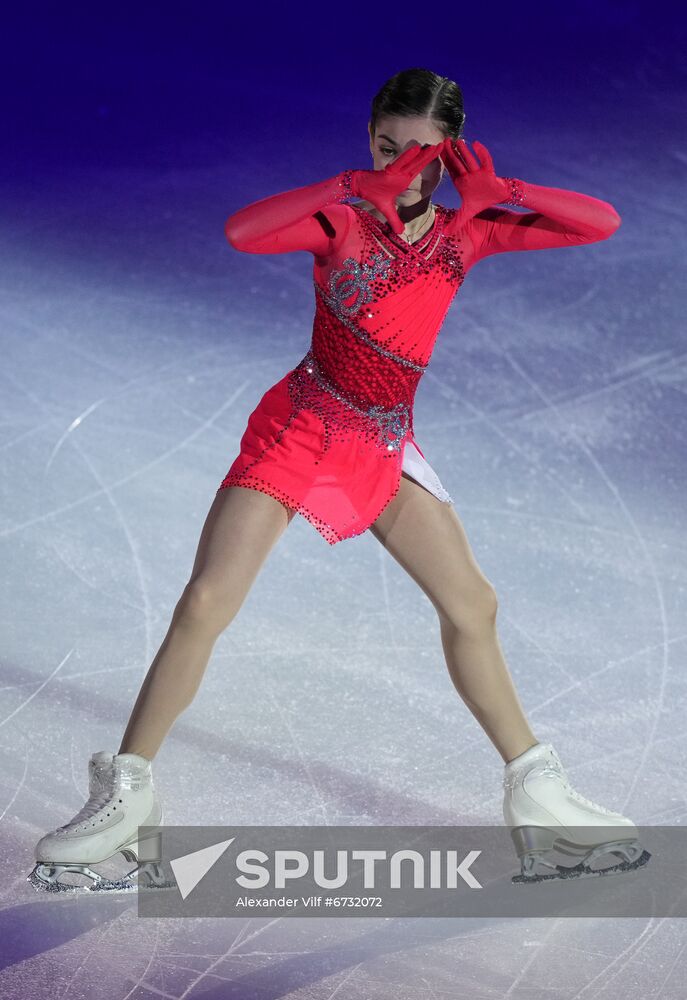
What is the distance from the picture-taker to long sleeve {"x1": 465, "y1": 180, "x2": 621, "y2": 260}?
3.22 metres

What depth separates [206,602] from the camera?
308cm

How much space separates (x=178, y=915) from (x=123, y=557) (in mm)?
2102

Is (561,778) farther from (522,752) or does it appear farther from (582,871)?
(582,871)

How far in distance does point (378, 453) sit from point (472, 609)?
44 cm

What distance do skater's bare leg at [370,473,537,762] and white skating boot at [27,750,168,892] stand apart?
784 mm

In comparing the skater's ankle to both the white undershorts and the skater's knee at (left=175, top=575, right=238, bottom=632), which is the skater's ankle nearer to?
the white undershorts

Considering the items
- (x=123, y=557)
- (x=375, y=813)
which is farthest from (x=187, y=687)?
(x=123, y=557)

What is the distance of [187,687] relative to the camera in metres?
3.13

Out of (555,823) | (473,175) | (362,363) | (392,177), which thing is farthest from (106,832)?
(473,175)

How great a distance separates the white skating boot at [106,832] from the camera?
3.07 m

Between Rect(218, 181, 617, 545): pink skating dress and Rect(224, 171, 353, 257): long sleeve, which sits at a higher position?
Rect(224, 171, 353, 257): long sleeve

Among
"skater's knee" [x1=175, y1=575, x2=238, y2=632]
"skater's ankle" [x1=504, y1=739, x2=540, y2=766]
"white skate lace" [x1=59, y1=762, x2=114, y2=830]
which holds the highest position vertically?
"skater's knee" [x1=175, y1=575, x2=238, y2=632]

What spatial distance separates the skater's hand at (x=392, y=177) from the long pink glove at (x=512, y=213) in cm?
10

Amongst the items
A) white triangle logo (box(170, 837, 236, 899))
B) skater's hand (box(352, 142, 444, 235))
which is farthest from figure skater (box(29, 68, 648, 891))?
white triangle logo (box(170, 837, 236, 899))
